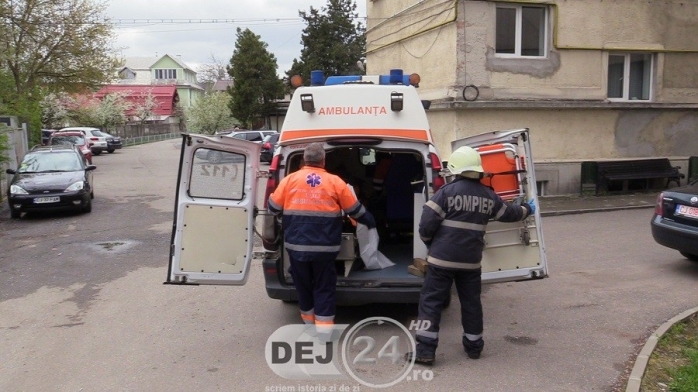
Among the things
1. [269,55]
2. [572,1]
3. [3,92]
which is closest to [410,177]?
[572,1]

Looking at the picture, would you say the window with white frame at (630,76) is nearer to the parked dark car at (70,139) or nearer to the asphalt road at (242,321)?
the asphalt road at (242,321)

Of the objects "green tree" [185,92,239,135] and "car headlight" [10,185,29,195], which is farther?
"green tree" [185,92,239,135]

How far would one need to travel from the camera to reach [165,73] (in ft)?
316

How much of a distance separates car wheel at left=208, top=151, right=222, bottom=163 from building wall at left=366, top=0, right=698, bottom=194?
364 inches

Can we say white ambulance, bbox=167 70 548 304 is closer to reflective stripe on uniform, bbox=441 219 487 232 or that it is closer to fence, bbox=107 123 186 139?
reflective stripe on uniform, bbox=441 219 487 232

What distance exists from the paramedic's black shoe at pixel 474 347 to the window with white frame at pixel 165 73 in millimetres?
97310

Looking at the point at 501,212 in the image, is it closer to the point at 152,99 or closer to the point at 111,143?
the point at 111,143

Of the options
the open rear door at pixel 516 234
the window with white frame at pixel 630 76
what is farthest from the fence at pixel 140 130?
the open rear door at pixel 516 234

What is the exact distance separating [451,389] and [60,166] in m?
12.5

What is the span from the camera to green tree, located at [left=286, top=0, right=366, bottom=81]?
38906 millimetres

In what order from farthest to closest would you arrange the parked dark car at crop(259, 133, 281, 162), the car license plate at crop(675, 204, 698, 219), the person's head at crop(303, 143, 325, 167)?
the parked dark car at crop(259, 133, 281, 162) → the car license plate at crop(675, 204, 698, 219) → the person's head at crop(303, 143, 325, 167)

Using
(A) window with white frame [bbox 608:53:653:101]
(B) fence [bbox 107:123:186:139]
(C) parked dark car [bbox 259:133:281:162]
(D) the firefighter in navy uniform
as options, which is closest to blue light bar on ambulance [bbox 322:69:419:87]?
(D) the firefighter in navy uniform

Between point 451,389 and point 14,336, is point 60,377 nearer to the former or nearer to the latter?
point 14,336

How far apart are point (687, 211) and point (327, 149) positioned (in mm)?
4855
